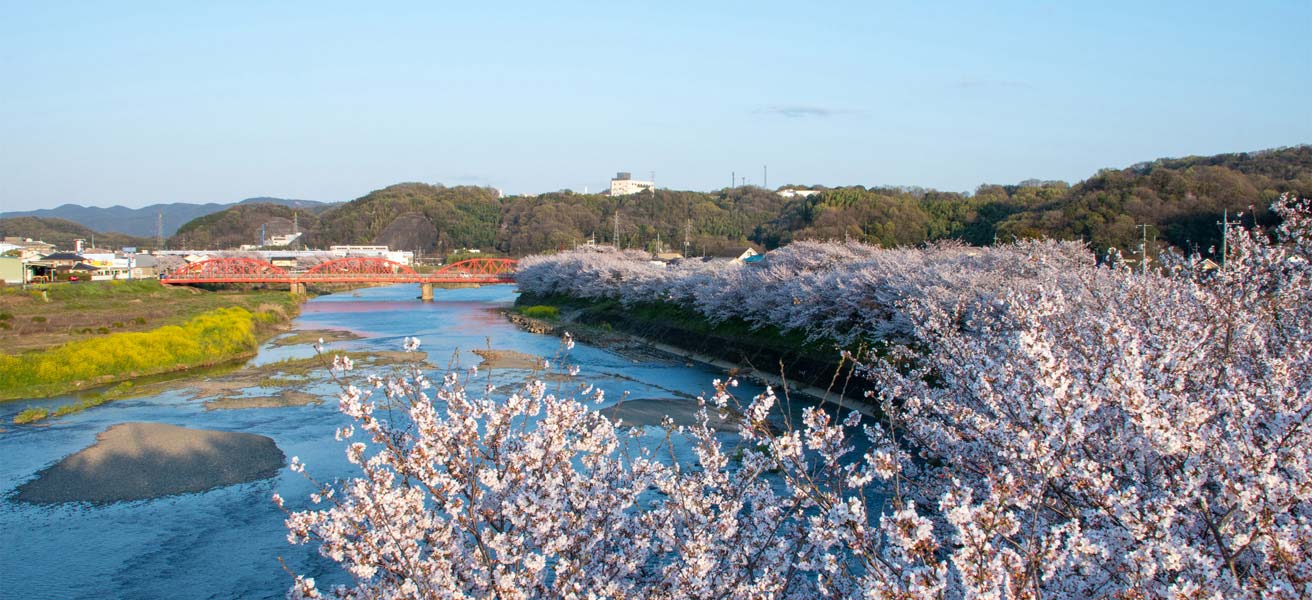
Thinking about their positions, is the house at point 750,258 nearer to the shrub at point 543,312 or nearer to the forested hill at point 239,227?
the shrub at point 543,312

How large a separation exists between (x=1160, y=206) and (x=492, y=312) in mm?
31126

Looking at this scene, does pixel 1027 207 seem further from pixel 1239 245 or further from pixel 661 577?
pixel 661 577

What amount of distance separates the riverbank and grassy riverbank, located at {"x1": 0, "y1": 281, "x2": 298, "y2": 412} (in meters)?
11.6

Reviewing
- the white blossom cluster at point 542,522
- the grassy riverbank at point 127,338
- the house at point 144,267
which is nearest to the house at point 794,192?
the house at point 144,267

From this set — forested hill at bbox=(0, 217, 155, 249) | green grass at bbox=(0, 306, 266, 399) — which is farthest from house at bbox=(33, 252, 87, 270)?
forested hill at bbox=(0, 217, 155, 249)

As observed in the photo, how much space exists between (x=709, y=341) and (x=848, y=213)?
29274 millimetres

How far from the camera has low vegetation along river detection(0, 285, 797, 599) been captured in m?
8.92

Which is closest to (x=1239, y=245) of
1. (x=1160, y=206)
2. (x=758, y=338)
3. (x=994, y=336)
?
(x=994, y=336)

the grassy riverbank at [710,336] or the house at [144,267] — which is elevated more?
the house at [144,267]

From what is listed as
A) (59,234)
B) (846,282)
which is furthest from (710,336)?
(59,234)

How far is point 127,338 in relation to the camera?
74.7 ft

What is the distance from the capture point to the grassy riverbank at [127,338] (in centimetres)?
1920

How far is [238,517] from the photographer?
35.4 ft

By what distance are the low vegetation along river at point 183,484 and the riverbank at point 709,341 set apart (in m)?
1.33
